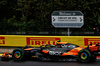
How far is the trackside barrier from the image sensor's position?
12578mm

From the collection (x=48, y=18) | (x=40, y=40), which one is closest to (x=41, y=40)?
(x=40, y=40)

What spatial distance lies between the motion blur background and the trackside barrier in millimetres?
8076

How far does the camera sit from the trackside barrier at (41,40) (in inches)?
495

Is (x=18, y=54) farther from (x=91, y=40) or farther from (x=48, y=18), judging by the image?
(x=48, y=18)

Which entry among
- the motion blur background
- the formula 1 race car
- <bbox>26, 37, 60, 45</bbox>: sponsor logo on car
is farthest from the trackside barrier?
the motion blur background

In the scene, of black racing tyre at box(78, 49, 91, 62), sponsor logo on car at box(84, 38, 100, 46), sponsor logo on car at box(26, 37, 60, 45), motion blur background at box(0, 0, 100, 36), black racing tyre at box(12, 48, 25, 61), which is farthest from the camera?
motion blur background at box(0, 0, 100, 36)

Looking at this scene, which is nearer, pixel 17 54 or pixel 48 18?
pixel 17 54

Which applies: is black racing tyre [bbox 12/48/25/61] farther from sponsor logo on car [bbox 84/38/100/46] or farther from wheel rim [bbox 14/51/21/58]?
sponsor logo on car [bbox 84/38/100/46]

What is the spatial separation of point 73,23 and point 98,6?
255 inches

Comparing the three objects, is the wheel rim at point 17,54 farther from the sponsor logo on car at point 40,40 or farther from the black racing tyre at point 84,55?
the black racing tyre at point 84,55

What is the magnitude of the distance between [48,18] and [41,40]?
12.0 m

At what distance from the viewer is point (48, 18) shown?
24797 millimetres

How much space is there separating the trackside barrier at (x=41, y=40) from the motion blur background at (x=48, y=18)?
26.5 feet

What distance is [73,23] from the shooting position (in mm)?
19344
